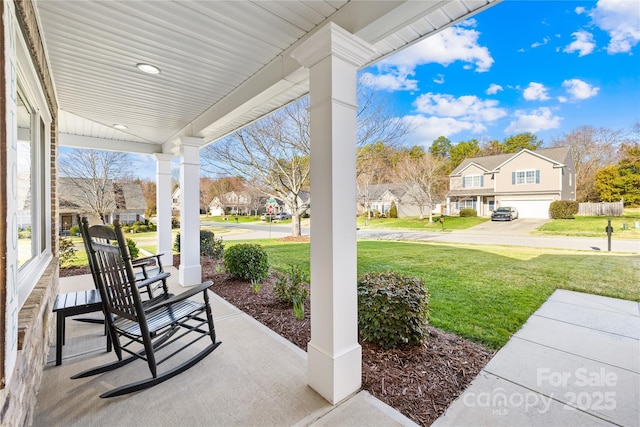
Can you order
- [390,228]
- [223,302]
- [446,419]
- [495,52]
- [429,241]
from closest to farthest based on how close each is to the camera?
[446,419]
[223,302]
[429,241]
[495,52]
[390,228]

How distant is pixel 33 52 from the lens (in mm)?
1938

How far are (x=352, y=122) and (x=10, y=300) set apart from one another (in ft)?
6.24

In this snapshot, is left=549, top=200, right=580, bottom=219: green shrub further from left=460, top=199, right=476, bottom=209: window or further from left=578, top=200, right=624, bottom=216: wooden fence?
left=460, top=199, right=476, bottom=209: window

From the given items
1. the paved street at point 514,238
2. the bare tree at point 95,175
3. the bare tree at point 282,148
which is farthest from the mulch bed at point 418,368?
the bare tree at point 95,175

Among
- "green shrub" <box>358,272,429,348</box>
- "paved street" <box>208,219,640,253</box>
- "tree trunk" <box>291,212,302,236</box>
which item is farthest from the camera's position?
"tree trunk" <box>291,212,302,236</box>

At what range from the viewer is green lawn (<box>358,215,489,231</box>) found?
1141 centimetres

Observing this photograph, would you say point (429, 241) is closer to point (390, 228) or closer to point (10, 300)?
point (390, 228)

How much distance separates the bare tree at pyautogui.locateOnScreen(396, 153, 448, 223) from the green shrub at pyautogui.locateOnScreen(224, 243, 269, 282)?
964 centimetres

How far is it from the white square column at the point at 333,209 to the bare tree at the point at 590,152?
284 inches

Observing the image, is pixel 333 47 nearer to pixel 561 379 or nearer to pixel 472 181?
pixel 561 379

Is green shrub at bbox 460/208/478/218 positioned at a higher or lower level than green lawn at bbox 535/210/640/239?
higher

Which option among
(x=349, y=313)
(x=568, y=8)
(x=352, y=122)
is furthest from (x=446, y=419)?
(x=568, y=8)

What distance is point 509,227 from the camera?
31.3ft

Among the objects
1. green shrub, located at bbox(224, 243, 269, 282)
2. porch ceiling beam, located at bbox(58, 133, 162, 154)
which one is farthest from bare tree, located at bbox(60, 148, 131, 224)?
green shrub, located at bbox(224, 243, 269, 282)
